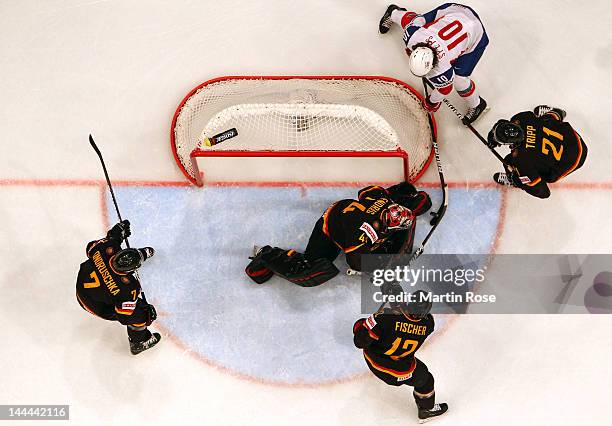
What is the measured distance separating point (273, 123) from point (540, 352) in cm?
243

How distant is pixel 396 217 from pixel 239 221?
1237 millimetres

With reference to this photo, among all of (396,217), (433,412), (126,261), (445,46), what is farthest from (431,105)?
(126,261)

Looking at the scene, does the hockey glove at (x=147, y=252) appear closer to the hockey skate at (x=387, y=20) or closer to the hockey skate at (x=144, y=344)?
the hockey skate at (x=144, y=344)

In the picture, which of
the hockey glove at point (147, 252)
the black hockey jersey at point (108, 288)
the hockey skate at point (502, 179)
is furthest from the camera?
the hockey skate at point (502, 179)

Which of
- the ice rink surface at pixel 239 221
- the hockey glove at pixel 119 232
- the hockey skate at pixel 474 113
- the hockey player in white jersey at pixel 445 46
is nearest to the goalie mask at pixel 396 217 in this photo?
the ice rink surface at pixel 239 221

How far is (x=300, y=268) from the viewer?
169 inches

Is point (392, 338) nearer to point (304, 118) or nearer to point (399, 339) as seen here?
point (399, 339)

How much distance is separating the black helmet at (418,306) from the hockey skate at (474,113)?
1.53 meters

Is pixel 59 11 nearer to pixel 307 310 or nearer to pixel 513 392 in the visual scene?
pixel 307 310

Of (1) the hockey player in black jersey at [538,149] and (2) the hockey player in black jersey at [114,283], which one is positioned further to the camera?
(1) the hockey player in black jersey at [538,149]

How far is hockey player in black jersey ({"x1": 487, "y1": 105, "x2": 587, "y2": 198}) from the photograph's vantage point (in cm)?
408

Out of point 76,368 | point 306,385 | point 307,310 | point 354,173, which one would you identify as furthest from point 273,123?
point 76,368

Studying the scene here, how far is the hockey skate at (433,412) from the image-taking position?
4.30m

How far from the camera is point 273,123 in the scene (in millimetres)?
4637
